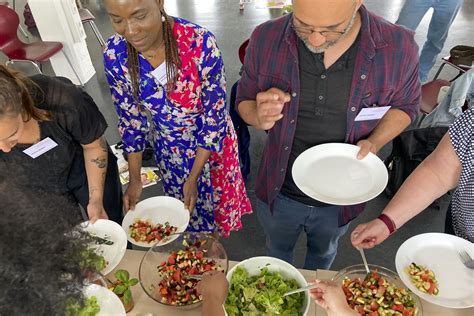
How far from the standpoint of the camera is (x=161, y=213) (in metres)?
1.64

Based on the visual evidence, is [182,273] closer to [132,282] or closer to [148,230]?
[132,282]

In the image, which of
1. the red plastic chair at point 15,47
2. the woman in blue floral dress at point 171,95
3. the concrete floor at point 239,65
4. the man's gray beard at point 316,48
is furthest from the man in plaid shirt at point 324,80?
the red plastic chair at point 15,47

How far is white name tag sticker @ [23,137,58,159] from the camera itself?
56.2 inches

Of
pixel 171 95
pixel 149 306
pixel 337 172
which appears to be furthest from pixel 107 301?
pixel 337 172

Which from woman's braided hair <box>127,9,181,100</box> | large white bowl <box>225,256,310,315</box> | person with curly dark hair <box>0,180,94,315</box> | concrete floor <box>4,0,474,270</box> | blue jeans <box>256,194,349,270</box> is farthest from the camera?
concrete floor <box>4,0,474,270</box>

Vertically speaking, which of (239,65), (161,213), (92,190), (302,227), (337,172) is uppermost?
(337,172)

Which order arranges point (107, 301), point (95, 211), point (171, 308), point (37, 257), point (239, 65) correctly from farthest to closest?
point (239, 65)
point (95, 211)
point (171, 308)
point (107, 301)
point (37, 257)

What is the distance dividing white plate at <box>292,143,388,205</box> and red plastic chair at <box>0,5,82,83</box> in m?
3.05

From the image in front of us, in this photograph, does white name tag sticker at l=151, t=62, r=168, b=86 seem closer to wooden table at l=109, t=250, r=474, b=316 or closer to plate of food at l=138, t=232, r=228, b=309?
plate of food at l=138, t=232, r=228, b=309

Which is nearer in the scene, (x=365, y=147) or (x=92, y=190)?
(x=365, y=147)

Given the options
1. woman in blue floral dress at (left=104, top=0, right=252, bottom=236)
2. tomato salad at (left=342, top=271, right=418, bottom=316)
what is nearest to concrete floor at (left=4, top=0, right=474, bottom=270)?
woman in blue floral dress at (left=104, top=0, right=252, bottom=236)

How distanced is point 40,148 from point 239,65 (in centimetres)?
337

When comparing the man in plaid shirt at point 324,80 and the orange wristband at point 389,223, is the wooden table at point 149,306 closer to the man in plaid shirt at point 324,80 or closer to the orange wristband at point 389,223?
the orange wristband at point 389,223

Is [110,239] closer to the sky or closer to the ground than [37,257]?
closer to the ground
